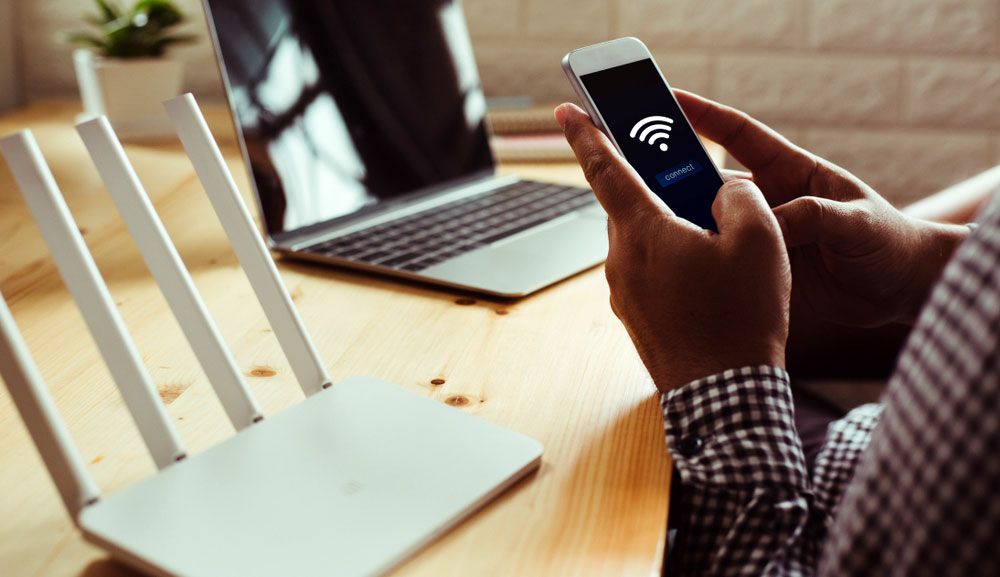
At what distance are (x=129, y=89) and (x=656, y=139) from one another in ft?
2.61

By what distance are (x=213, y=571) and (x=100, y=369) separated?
0.26m

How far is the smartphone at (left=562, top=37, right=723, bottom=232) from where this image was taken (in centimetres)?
60

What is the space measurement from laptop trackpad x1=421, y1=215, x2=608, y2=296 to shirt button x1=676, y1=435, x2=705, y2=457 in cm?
23

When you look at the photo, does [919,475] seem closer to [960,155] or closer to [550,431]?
[550,431]

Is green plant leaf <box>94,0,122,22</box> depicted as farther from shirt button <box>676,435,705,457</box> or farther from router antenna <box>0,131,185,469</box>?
shirt button <box>676,435,705,457</box>

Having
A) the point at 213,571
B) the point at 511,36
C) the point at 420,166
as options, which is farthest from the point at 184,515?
the point at 511,36

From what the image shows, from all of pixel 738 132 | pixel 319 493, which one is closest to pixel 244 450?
pixel 319 493

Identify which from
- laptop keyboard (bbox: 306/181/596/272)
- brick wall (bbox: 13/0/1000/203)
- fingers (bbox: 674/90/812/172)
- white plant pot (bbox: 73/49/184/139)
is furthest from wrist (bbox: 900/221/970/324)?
white plant pot (bbox: 73/49/184/139)

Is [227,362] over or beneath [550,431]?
over

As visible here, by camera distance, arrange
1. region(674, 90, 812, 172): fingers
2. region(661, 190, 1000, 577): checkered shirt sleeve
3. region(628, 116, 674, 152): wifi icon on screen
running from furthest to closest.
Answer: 1. region(674, 90, 812, 172): fingers
2. region(628, 116, 674, 152): wifi icon on screen
3. region(661, 190, 1000, 577): checkered shirt sleeve

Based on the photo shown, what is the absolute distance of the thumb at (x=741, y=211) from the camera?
520 mm

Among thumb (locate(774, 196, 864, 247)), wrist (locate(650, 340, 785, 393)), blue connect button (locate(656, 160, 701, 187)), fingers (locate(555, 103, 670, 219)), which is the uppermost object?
fingers (locate(555, 103, 670, 219))

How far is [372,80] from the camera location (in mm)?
924

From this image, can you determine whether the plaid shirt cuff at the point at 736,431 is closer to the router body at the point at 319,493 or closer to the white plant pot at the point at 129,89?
the router body at the point at 319,493
